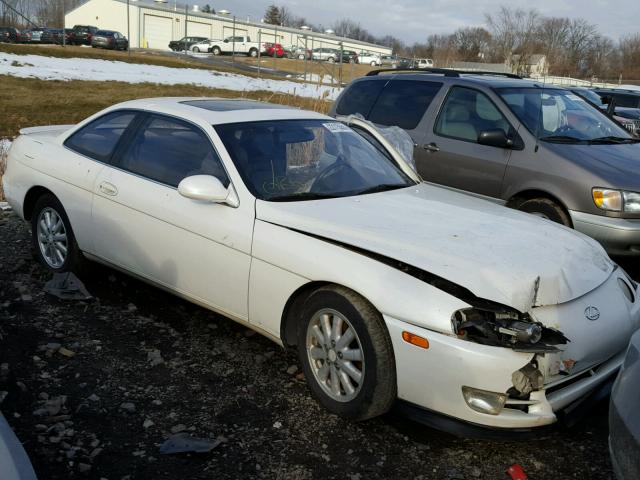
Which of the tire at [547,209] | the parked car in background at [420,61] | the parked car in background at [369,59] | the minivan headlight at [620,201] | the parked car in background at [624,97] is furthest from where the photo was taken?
the parked car in background at [369,59]

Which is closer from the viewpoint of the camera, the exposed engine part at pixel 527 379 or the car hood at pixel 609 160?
the exposed engine part at pixel 527 379

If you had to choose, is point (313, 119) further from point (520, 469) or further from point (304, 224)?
point (520, 469)

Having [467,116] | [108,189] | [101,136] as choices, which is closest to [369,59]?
[467,116]

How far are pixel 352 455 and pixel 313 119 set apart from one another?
8.02ft

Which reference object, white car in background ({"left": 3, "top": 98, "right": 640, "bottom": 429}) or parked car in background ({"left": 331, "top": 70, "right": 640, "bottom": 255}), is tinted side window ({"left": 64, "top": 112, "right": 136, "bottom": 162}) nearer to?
white car in background ({"left": 3, "top": 98, "right": 640, "bottom": 429})

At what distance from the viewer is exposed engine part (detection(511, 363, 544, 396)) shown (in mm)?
2855

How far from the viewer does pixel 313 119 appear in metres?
4.59

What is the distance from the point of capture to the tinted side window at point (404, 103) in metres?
7.09

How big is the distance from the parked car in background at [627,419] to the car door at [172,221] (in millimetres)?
2032

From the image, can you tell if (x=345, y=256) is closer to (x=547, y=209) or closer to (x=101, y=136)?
(x=101, y=136)

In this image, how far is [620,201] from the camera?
5559 millimetres

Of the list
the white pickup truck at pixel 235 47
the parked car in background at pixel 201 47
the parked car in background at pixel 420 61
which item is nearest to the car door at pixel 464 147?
the parked car in background at pixel 420 61

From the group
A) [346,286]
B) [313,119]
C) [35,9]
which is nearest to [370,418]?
[346,286]

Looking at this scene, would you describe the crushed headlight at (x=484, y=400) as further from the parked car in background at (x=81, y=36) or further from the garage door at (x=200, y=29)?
the garage door at (x=200, y=29)
